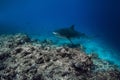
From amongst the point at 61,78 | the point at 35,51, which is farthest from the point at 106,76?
the point at 35,51

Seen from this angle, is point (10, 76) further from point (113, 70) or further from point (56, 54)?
point (113, 70)

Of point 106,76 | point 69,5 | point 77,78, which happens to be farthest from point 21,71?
point 69,5

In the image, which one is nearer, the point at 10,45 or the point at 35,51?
the point at 35,51

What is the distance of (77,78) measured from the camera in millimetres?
4773

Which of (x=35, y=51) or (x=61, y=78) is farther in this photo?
(x=35, y=51)

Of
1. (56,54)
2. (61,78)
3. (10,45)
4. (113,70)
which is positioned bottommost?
(61,78)

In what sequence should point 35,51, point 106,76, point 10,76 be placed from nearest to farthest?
point 106,76 < point 10,76 < point 35,51

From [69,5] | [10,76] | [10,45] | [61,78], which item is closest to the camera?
[61,78]

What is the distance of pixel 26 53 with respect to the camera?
6.19 metres

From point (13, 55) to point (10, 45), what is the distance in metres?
1.81

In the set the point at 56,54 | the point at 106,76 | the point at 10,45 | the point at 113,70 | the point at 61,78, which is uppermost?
the point at 10,45

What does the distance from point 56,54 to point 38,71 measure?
929 millimetres

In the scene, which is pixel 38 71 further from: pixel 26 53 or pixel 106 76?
pixel 106 76

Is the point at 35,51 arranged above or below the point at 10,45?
below
